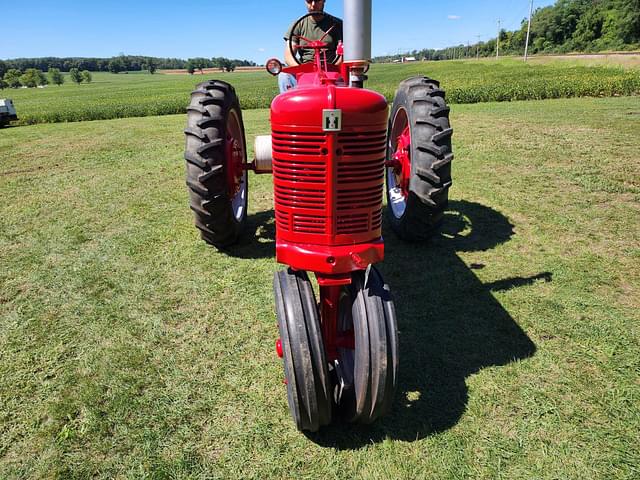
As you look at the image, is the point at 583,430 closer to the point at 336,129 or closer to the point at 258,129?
the point at 336,129

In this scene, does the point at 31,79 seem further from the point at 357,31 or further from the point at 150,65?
the point at 357,31

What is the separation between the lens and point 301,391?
91.1 inches

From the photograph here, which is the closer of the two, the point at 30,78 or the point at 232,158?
the point at 232,158

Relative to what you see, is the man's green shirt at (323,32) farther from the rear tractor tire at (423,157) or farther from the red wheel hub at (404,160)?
the red wheel hub at (404,160)

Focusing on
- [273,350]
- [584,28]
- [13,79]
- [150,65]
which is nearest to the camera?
[273,350]

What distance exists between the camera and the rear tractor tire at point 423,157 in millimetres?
3822

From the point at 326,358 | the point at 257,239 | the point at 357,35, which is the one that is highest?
the point at 357,35

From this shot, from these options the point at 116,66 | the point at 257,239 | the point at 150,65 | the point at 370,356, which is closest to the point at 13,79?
the point at 150,65

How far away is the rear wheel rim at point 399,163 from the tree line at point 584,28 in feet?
205

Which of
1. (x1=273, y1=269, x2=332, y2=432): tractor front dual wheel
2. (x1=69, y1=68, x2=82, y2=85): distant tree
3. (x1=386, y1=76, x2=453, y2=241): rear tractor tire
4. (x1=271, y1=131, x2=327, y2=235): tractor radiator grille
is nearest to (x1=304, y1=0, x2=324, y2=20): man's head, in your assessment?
(x1=386, y1=76, x2=453, y2=241): rear tractor tire

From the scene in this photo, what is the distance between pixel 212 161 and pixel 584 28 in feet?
307

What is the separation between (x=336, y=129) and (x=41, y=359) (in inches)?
104

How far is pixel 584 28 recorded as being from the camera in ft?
252

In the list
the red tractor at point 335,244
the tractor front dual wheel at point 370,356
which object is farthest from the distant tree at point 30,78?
the tractor front dual wheel at point 370,356
